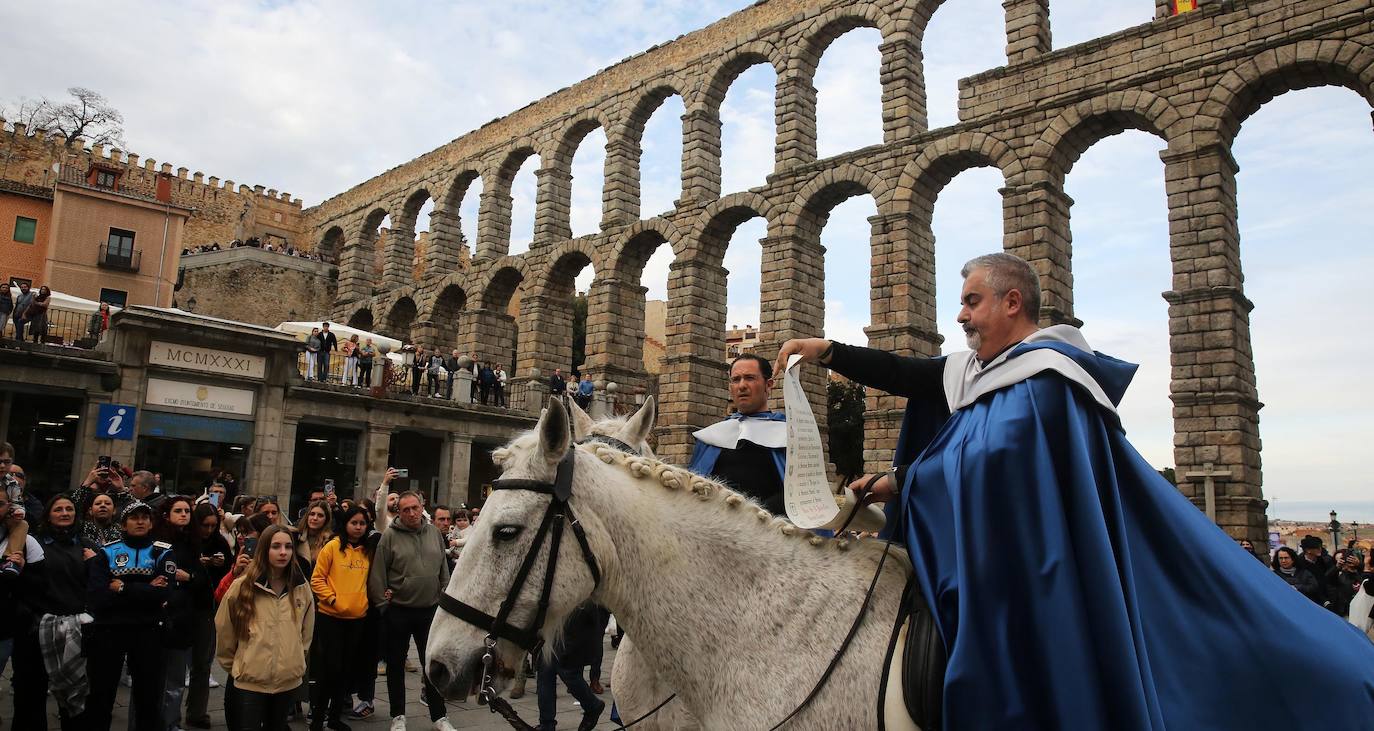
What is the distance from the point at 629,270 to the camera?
28.2 meters

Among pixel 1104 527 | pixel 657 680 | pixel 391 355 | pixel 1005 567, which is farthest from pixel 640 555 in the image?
pixel 391 355

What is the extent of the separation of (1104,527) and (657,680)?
1791 mm

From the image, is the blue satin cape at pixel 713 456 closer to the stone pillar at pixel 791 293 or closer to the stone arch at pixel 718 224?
the stone pillar at pixel 791 293

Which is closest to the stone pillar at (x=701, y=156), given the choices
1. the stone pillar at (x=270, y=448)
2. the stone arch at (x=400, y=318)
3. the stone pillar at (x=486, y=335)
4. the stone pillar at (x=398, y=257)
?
the stone pillar at (x=486, y=335)

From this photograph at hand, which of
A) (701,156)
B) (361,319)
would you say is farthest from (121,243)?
(701,156)

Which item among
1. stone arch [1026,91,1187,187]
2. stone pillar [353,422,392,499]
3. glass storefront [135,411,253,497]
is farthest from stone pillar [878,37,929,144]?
glass storefront [135,411,253,497]

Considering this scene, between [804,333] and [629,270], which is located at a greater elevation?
[629,270]

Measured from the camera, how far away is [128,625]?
6.15 metres

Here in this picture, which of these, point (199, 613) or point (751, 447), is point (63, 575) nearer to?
point (199, 613)

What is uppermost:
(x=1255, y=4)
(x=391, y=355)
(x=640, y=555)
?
(x=1255, y=4)

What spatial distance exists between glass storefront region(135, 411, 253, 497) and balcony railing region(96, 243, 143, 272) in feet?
57.2

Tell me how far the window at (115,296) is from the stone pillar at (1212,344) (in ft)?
115

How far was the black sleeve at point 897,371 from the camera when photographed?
3.19 metres

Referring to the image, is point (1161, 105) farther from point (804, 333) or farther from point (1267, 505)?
point (804, 333)
